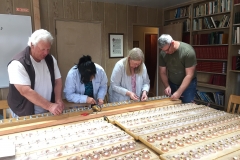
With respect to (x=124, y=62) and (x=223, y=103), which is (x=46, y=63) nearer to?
(x=124, y=62)

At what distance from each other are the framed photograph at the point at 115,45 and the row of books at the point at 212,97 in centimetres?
193

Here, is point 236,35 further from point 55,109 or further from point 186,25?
point 55,109

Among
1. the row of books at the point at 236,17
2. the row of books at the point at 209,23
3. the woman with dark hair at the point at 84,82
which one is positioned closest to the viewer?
the woman with dark hair at the point at 84,82

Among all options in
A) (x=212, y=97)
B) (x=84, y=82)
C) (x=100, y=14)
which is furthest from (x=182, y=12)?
(x=84, y=82)

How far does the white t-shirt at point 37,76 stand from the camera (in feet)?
4.66

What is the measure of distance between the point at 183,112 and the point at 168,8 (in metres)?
3.57

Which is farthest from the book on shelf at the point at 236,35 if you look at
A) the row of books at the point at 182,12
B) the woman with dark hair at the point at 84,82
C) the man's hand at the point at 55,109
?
the man's hand at the point at 55,109

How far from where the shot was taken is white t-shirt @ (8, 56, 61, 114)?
142 centimetres

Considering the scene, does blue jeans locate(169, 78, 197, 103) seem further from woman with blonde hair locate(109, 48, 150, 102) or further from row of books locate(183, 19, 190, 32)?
row of books locate(183, 19, 190, 32)

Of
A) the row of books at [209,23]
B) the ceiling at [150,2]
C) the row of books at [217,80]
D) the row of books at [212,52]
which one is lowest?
the row of books at [217,80]

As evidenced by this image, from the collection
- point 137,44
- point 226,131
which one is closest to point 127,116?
point 226,131

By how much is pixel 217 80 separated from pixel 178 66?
1875 millimetres

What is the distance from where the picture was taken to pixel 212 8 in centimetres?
366

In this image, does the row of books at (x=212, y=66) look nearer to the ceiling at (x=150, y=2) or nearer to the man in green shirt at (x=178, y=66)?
the ceiling at (x=150, y=2)
